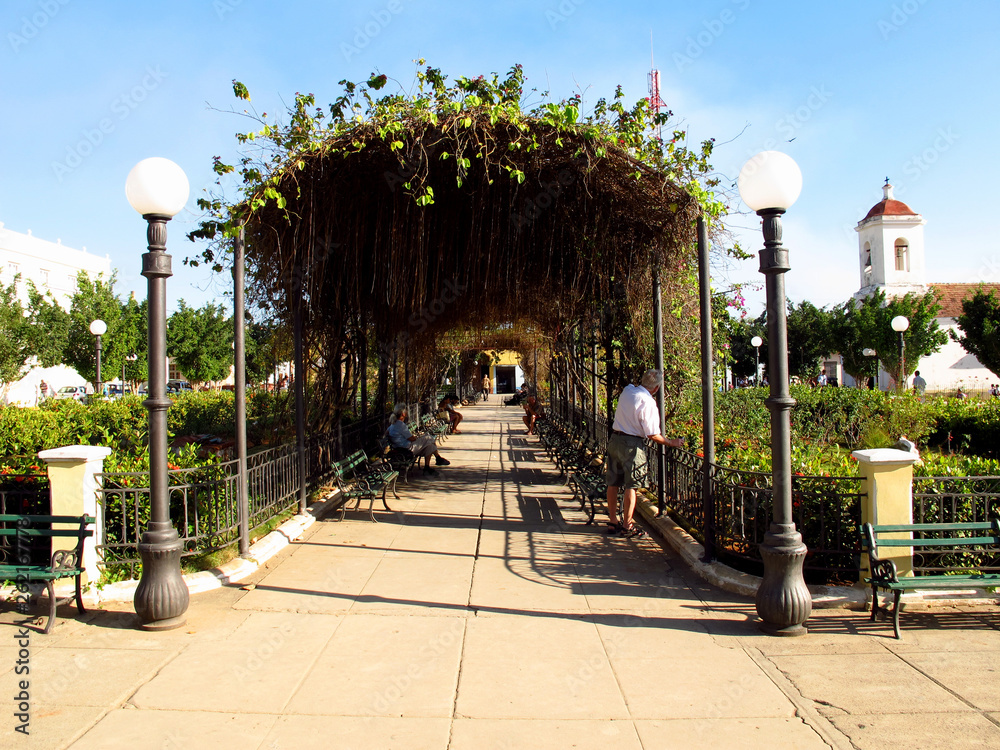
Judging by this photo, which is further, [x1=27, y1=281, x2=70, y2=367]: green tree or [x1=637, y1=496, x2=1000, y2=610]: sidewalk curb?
[x1=27, y1=281, x2=70, y2=367]: green tree

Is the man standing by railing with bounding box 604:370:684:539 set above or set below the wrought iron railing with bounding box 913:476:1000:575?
above

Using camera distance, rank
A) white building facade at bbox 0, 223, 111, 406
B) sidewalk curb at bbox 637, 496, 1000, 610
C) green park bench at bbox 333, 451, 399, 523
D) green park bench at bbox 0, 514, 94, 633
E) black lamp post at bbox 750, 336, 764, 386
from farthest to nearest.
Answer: white building facade at bbox 0, 223, 111, 406 < black lamp post at bbox 750, 336, 764, 386 < green park bench at bbox 333, 451, 399, 523 < sidewalk curb at bbox 637, 496, 1000, 610 < green park bench at bbox 0, 514, 94, 633

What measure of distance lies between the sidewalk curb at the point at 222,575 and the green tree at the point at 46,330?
1082 inches

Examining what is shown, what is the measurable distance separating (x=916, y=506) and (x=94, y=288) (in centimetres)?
3766

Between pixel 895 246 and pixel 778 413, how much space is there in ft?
167

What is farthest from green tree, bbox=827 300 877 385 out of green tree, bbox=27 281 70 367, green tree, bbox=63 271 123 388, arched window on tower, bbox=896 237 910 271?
green tree, bbox=27 281 70 367

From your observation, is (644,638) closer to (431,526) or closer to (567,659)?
(567,659)

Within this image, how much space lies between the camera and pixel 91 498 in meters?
5.41

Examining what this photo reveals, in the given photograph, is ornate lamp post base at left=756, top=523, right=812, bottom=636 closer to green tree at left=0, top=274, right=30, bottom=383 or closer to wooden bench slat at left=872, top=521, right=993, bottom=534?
wooden bench slat at left=872, top=521, right=993, bottom=534

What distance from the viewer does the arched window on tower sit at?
158ft

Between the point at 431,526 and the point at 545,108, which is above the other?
the point at 545,108

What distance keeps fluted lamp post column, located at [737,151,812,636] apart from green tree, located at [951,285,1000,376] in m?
31.1

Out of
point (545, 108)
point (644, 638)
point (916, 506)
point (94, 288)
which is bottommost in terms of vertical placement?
point (644, 638)

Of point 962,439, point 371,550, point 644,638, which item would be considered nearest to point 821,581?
point 644,638
